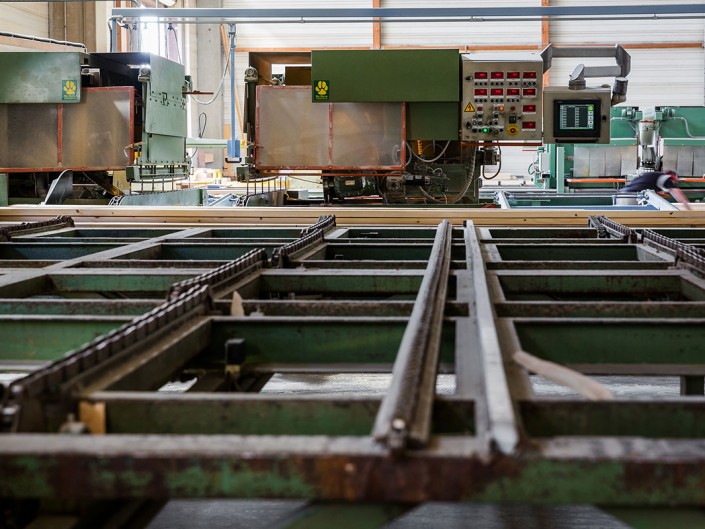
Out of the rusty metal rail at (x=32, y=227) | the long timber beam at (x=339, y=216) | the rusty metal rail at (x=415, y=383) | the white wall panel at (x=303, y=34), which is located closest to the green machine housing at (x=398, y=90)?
the long timber beam at (x=339, y=216)

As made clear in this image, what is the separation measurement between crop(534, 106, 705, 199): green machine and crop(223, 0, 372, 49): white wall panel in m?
8.01

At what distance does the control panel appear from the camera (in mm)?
6105

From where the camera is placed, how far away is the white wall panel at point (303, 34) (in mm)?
18281

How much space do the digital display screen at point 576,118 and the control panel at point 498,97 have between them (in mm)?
156

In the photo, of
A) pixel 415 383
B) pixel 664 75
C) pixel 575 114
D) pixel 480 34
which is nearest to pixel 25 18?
pixel 575 114

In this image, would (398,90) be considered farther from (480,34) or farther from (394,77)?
(480,34)

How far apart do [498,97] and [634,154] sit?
4819 millimetres

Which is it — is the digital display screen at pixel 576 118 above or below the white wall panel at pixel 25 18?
below

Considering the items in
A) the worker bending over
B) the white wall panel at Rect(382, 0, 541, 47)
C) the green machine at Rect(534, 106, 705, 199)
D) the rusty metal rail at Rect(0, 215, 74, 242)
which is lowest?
the rusty metal rail at Rect(0, 215, 74, 242)

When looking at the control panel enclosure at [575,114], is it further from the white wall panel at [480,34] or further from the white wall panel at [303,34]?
the white wall panel at [303,34]

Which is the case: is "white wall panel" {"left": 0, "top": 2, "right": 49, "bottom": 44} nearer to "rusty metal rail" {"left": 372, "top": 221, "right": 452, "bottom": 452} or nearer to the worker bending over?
the worker bending over

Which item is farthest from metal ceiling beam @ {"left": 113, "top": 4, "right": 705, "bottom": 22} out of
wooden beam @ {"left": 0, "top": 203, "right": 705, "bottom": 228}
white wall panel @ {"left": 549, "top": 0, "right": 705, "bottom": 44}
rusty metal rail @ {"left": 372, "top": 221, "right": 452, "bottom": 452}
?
white wall panel @ {"left": 549, "top": 0, "right": 705, "bottom": 44}

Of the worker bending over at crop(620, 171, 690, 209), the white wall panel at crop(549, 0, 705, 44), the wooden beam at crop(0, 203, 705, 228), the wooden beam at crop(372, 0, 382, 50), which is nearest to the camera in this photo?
the wooden beam at crop(0, 203, 705, 228)

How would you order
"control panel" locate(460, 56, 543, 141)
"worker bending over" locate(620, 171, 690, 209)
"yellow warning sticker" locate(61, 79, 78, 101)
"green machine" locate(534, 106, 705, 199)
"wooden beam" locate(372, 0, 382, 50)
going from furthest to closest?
1. "wooden beam" locate(372, 0, 382, 50)
2. "green machine" locate(534, 106, 705, 199)
3. "worker bending over" locate(620, 171, 690, 209)
4. "yellow warning sticker" locate(61, 79, 78, 101)
5. "control panel" locate(460, 56, 543, 141)
